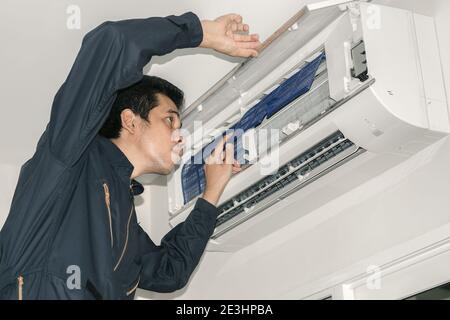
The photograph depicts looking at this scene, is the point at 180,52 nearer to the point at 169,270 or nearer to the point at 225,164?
the point at 225,164

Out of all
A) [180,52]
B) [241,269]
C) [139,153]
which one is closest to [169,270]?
[139,153]

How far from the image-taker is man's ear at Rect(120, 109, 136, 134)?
92.6 inches

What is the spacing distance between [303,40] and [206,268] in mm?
1248

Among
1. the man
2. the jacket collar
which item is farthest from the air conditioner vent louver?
the jacket collar

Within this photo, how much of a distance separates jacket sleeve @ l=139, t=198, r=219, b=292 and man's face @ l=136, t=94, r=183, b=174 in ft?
0.65

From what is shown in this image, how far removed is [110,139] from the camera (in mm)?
2354

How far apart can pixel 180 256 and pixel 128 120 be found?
47 cm

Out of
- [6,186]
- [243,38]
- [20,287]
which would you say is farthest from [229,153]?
[6,186]

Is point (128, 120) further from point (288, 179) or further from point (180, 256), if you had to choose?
point (288, 179)

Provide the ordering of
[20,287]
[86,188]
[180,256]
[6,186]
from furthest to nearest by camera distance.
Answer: [6,186] → [180,256] → [86,188] → [20,287]

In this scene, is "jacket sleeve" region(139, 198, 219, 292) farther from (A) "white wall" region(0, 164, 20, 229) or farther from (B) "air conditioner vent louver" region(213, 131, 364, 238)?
(A) "white wall" region(0, 164, 20, 229)

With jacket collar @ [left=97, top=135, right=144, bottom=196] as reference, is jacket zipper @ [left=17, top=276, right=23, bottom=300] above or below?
below

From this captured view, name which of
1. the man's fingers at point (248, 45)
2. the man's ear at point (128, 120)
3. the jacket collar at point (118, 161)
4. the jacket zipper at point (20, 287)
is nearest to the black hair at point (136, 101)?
the man's ear at point (128, 120)

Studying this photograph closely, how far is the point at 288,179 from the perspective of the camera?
8.39 feet
